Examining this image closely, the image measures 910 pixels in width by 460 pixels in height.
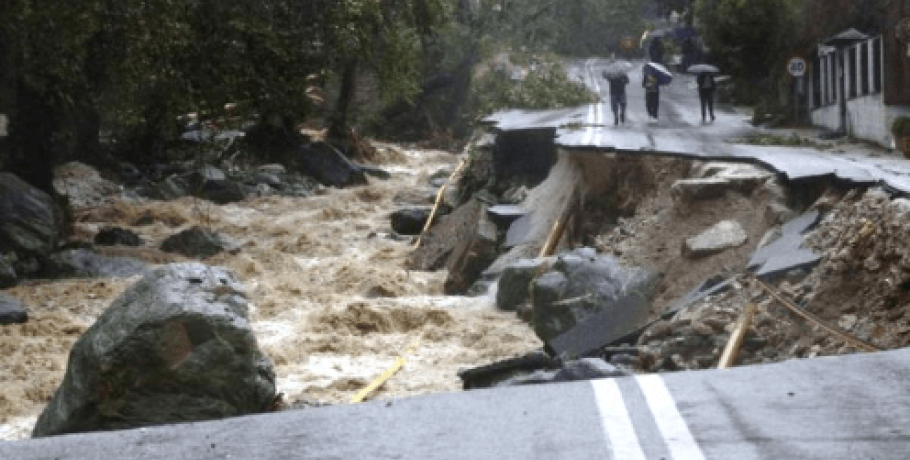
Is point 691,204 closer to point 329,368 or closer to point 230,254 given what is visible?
point 329,368

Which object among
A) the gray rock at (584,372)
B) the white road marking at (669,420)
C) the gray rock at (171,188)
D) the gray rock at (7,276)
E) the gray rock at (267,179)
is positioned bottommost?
the gray rock at (267,179)

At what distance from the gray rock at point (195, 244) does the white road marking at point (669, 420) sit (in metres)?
17.4

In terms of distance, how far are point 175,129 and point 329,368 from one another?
9720 millimetres

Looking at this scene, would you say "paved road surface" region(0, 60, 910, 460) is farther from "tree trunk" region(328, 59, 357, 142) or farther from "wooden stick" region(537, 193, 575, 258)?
"tree trunk" region(328, 59, 357, 142)

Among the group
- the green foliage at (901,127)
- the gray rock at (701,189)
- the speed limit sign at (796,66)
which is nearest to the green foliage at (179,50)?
the gray rock at (701,189)

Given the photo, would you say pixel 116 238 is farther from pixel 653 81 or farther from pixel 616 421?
pixel 616 421

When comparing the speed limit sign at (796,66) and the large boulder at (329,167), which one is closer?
the speed limit sign at (796,66)

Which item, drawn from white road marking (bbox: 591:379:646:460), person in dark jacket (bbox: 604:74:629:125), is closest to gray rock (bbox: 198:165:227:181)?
person in dark jacket (bbox: 604:74:629:125)

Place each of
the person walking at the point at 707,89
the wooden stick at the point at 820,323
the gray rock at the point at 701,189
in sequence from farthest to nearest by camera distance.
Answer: the person walking at the point at 707,89, the gray rock at the point at 701,189, the wooden stick at the point at 820,323

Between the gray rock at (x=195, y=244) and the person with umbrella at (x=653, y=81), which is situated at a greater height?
the person with umbrella at (x=653, y=81)

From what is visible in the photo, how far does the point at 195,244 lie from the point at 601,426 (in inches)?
738

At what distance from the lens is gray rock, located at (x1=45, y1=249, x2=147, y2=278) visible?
2111 centimetres

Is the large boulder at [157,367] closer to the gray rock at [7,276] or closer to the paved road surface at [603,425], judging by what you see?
the paved road surface at [603,425]

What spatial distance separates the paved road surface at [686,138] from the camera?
1575cm
